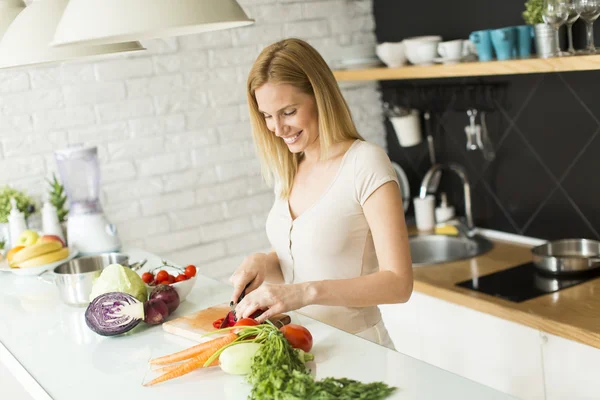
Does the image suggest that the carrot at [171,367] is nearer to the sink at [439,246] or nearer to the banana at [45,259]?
the banana at [45,259]

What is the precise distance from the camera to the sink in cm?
359

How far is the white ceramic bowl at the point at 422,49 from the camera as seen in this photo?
3.35 metres

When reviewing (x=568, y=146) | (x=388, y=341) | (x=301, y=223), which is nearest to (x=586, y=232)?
(x=568, y=146)

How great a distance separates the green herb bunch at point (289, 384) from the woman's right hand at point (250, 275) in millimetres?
539

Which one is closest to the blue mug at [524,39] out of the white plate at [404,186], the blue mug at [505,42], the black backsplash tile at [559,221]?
the blue mug at [505,42]

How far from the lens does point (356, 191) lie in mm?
2113

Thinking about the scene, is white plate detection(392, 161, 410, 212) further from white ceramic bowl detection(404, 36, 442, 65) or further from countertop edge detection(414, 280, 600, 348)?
countertop edge detection(414, 280, 600, 348)

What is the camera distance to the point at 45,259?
2.80 meters

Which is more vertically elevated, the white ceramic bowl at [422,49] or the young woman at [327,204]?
the white ceramic bowl at [422,49]

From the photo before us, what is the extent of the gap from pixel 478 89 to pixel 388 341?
1641 millimetres

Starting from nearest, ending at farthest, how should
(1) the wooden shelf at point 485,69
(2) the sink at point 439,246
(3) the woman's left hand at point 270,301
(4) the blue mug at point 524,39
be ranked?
(3) the woman's left hand at point 270,301 → (1) the wooden shelf at point 485,69 → (4) the blue mug at point 524,39 → (2) the sink at point 439,246

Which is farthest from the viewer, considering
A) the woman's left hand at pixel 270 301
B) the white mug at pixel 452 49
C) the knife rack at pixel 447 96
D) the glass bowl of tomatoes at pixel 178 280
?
the knife rack at pixel 447 96

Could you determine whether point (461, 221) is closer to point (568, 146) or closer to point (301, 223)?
point (568, 146)

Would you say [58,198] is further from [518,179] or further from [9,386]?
[518,179]
